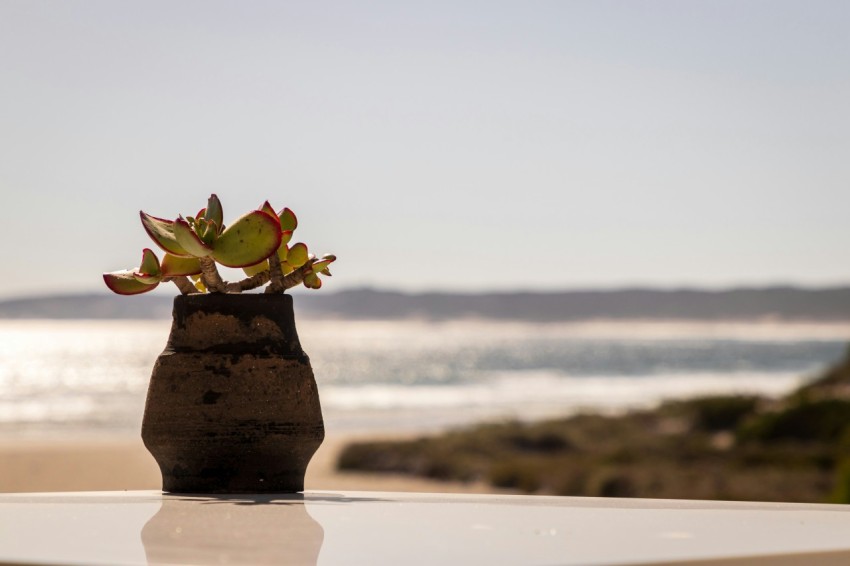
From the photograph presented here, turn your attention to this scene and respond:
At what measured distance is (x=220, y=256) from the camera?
2586 millimetres

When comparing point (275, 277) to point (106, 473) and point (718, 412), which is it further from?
point (718, 412)

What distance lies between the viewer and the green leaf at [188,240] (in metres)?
2.49

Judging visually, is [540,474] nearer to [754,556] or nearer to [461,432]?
[461,432]

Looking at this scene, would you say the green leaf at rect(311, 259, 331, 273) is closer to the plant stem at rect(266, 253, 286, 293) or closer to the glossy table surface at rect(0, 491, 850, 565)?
the plant stem at rect(266, 253, 286, 293)

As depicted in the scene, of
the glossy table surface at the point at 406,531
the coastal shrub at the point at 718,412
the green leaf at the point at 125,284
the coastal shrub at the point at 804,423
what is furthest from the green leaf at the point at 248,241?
the coastal shrub at the point at 718,412

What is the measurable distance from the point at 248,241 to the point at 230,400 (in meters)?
0.36

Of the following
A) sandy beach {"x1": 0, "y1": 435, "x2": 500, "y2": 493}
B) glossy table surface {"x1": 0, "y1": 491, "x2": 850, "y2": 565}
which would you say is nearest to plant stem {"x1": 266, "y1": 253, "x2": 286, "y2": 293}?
glossy table surface {"x1": 0, "y1": 491, "x2": 850, "y2": 565}

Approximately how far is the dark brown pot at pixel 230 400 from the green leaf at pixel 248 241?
103 millimetres

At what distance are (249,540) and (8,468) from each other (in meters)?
18.3

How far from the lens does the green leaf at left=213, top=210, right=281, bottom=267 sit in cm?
255

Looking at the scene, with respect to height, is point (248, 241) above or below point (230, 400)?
above

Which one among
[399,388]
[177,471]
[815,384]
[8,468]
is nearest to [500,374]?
[399,388]

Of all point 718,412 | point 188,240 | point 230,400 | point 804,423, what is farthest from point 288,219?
point 718,412

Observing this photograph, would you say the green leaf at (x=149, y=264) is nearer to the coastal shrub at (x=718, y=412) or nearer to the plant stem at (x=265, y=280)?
the plant stem at (x=265, y=280)
